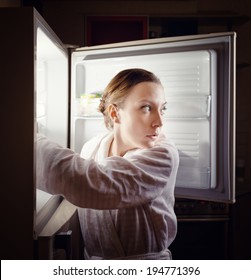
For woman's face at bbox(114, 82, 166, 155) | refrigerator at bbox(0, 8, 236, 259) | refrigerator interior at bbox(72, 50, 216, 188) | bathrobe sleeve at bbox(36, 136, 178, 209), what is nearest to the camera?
refrigerator at bbox(0, 8, 236, 259)

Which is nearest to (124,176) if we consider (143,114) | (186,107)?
(143,114)

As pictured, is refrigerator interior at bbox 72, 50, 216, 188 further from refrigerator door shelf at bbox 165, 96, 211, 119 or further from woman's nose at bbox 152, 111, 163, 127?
woman's nose at bbox 152, 111, 163, 127

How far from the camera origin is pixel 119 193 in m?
1.16

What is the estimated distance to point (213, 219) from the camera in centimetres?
218

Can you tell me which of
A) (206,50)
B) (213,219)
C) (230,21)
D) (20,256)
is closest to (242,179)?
(213,219)

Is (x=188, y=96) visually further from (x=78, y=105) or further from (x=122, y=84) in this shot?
(x=78, y=105)

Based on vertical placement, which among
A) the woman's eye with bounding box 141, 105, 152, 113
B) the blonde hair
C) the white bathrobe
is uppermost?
the blonde hair

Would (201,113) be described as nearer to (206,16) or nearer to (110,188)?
(110,188)

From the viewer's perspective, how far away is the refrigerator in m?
1.01

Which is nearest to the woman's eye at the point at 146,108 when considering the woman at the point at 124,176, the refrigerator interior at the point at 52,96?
the woman at the point at 124,176

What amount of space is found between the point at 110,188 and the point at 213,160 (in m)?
A: 0.43

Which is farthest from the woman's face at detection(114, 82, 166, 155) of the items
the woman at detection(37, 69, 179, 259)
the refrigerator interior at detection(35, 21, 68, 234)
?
the refrigerator interior at detection(35, 21, 68, 234)

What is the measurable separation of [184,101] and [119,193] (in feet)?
1.70

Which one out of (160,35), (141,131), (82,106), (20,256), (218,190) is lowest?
(20,256)
